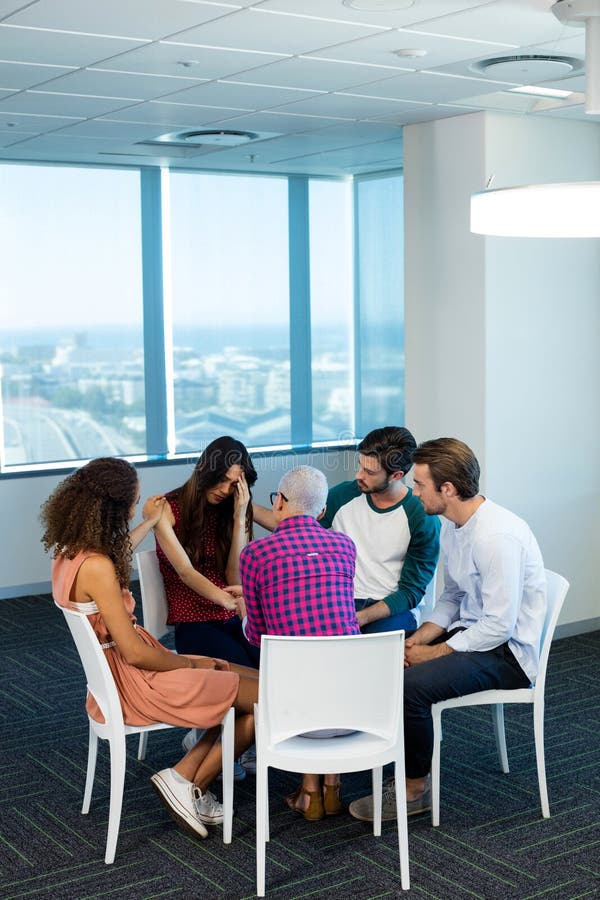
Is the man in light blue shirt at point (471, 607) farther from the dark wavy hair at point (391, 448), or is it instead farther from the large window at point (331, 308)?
the large window at point (331, 308)

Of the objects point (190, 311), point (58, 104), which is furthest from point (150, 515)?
point (190, 311)

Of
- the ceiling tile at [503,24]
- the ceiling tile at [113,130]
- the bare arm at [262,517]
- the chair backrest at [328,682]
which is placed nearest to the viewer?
the chair backrest at [328,682]

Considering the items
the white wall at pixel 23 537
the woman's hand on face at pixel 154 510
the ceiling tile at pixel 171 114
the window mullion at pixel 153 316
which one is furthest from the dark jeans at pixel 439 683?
the window mullion at pixel 153 316

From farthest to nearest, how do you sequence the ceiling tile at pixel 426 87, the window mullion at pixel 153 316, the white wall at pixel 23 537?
the window mullion at pixel 153 316 → the white wall at pixel 23 537 → the ceiling tile at pixel 426 87

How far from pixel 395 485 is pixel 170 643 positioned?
102 inches

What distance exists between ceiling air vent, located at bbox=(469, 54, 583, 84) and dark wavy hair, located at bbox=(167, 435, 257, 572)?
1.88 meters

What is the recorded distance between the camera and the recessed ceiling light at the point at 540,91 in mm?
5199

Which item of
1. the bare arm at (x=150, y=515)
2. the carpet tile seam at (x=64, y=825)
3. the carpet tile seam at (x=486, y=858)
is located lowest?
the carpet tile seam at (x=486, y=858)

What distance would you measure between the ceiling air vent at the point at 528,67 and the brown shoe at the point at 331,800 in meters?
2.87

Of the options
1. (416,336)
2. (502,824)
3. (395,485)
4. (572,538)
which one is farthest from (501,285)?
(502,824)

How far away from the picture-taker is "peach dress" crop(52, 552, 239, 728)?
3.54 m

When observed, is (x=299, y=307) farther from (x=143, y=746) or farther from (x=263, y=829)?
(x=263, y=829)

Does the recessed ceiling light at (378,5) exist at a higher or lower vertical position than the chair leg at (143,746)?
higher

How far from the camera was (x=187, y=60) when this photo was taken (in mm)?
4402
